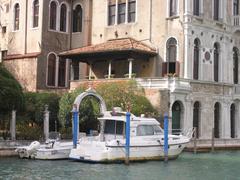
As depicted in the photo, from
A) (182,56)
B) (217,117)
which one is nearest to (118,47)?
(182,56)

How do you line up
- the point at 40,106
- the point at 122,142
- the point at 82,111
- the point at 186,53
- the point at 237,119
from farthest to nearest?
the point at 237,119 → the point at 186,53 → the point at 40,106 → the point at 82,111 → the point at 122,142

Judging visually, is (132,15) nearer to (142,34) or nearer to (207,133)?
(142,34)

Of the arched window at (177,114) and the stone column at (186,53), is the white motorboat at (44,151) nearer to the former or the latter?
the arched window at (177,114)

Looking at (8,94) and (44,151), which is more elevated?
(8,94)

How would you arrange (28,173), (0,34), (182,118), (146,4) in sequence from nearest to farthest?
1. (28,173)
2. (182,118)
3. (146,4)
4. (0,34)

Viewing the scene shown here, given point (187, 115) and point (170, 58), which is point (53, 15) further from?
point (187, 115)

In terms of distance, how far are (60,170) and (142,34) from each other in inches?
672

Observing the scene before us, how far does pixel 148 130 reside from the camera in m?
27.1

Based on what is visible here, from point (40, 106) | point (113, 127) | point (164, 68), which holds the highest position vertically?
point (164, 68)

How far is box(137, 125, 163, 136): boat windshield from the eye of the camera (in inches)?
1054

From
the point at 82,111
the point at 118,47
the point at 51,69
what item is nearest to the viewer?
the point at 82,111

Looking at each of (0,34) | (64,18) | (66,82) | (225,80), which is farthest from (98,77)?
(0,34)

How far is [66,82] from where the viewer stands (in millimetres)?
41688

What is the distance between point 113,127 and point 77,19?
681 inches
